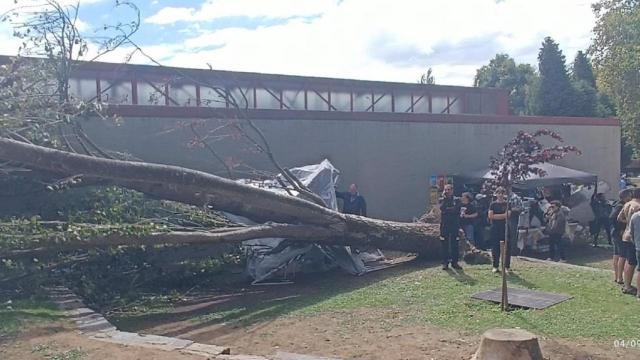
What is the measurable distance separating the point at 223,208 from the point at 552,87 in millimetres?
30390

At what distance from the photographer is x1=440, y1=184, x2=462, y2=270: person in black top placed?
10.3m

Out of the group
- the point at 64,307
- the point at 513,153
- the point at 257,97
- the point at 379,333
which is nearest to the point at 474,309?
the point at 379,333

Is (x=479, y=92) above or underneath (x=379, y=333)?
above

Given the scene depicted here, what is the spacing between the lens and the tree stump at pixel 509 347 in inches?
204

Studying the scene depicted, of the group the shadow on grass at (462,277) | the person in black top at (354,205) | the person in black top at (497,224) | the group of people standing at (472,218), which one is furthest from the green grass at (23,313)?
the person in black top at (354,205)

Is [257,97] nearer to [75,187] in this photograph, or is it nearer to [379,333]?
[75,187]

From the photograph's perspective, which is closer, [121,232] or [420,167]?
[121,232]

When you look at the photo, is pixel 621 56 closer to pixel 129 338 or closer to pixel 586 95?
pixel 586 95

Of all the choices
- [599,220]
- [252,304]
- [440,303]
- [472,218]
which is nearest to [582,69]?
[599,220]

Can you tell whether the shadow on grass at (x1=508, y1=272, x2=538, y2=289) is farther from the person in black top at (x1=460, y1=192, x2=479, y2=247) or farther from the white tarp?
the white tarp

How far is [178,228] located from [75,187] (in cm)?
179

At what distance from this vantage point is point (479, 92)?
22.6 meters

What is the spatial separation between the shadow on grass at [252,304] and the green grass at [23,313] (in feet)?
2.95

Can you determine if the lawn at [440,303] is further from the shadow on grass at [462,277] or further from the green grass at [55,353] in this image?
the green grass at [55,353]
